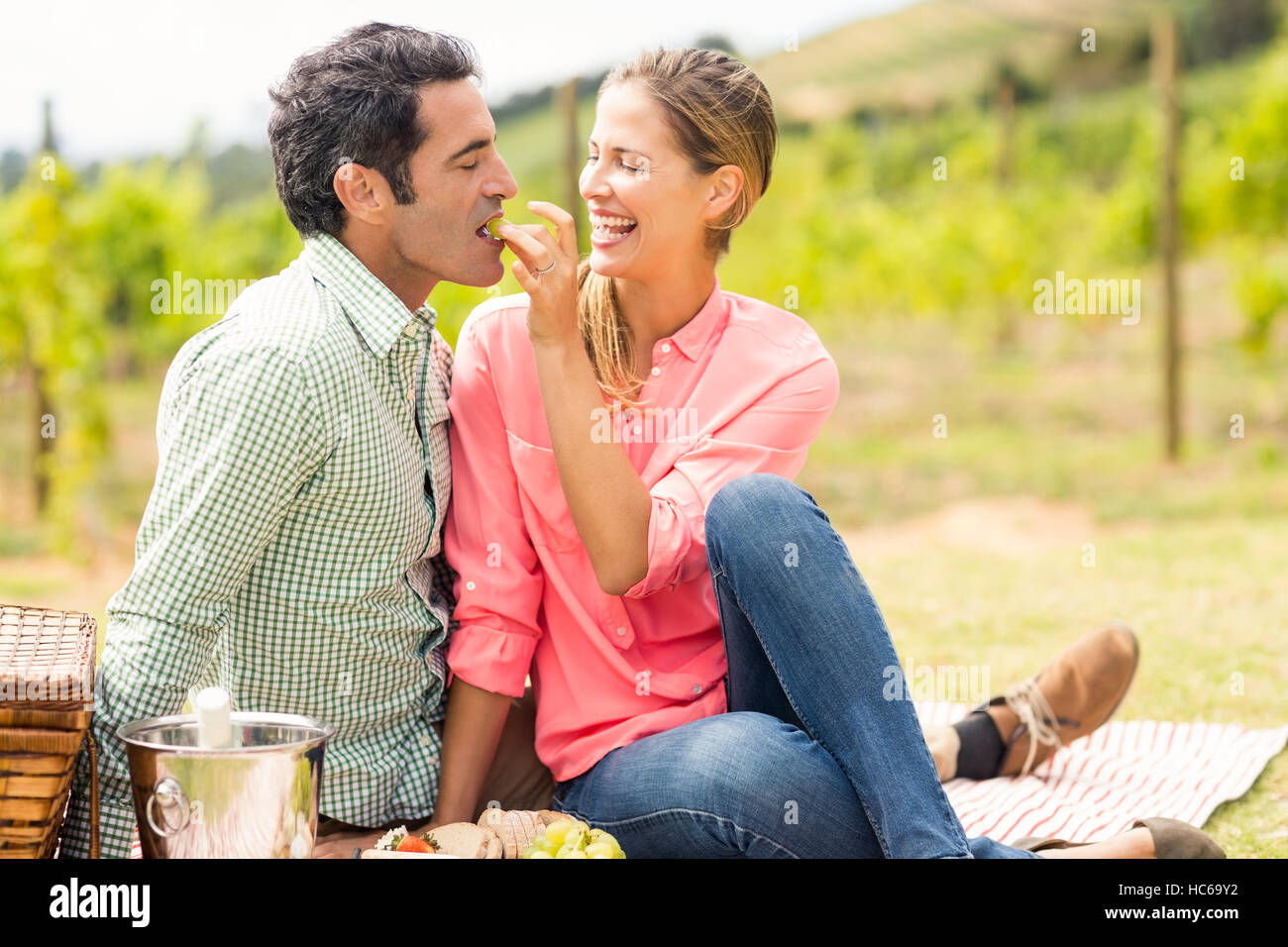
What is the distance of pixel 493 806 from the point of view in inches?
85.0

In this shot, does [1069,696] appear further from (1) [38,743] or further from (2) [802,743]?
(1) [38,743]

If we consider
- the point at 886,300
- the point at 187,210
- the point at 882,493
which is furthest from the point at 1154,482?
the point at 187,210

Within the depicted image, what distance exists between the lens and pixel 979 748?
119 inches

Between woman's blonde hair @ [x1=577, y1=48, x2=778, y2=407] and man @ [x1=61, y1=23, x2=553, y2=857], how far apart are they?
0.84ft

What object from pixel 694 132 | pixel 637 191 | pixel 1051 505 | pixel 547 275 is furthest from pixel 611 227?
pixel 1051 505

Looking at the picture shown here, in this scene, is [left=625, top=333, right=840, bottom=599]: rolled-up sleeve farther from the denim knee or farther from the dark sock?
A: the dark sock

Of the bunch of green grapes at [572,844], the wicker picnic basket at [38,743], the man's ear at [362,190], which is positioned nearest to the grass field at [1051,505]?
the bunch of green grapes at [572,844]

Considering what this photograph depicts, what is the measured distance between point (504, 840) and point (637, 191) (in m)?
1.09

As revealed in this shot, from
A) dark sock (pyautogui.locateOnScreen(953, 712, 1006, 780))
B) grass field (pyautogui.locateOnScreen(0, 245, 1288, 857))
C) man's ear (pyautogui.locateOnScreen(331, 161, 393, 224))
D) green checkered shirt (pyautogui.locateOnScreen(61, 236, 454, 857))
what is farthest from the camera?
grass field (pyautogui.locateOnScreen(0, 245, 1288, 857))

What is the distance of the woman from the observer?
1.96 m

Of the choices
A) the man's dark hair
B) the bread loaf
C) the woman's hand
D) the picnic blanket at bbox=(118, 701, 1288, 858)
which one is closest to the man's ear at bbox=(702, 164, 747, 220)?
the woman's hand

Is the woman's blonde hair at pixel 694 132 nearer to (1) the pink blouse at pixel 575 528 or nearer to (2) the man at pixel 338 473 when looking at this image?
(1) the pink blouse at pixel 575 528

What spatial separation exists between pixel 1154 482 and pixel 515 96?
5259 mm
